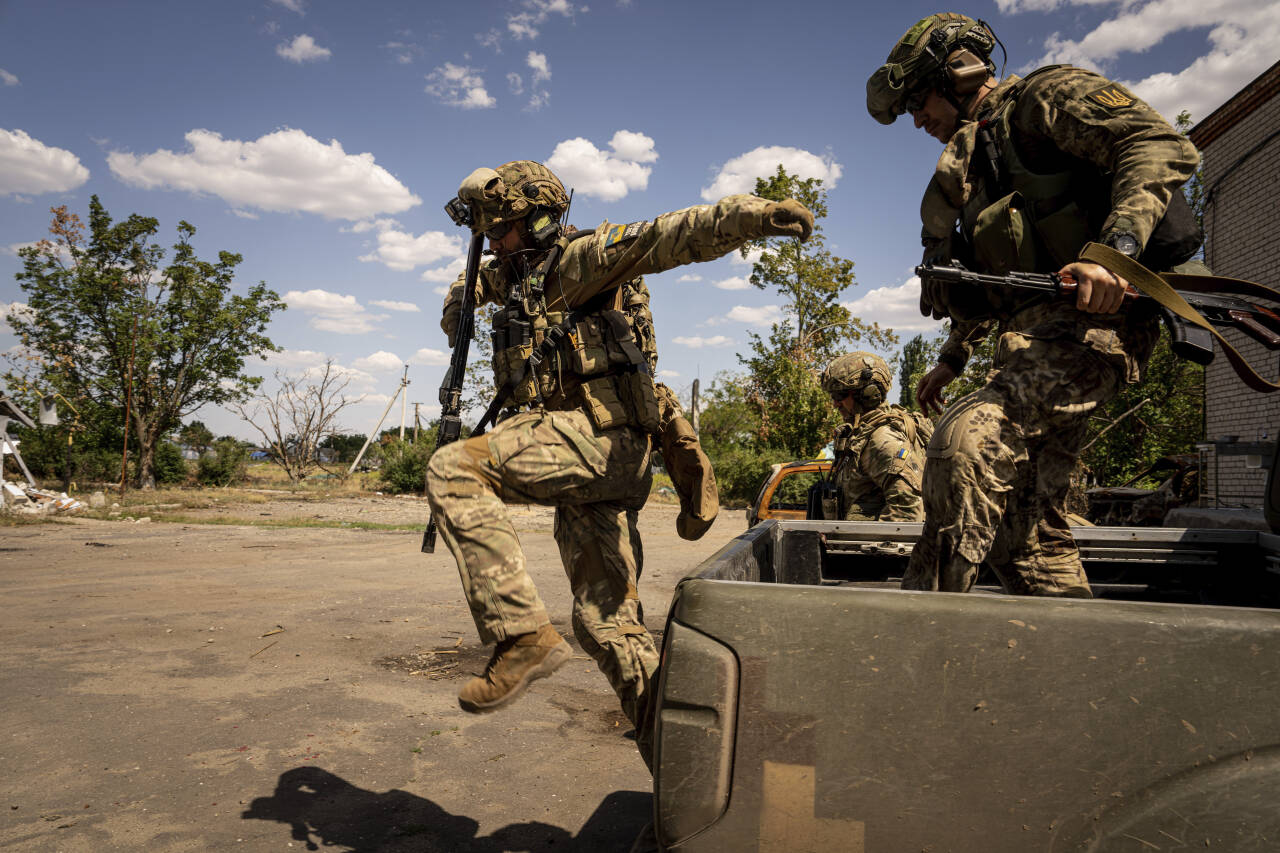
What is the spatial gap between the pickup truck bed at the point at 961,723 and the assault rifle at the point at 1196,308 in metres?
1.06

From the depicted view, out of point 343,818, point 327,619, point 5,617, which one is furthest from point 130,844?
point 5,617

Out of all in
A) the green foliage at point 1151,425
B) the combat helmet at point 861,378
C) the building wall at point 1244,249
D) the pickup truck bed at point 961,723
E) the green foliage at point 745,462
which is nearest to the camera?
the pickup truck bed at point 961,723

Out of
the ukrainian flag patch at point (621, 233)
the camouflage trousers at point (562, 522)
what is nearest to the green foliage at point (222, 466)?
the camouflage trousers at point (562, 522)

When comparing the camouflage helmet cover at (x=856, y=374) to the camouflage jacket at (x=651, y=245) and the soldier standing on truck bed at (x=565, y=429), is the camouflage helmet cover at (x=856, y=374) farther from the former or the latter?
the camouflage jacket at (x=651, y=245)

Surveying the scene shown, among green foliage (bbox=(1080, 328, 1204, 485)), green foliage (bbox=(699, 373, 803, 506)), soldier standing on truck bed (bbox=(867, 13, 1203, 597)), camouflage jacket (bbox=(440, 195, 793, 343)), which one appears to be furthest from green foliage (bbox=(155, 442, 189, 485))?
soldier standing on truck bed (bbox=(867, 13, 1203, 597))

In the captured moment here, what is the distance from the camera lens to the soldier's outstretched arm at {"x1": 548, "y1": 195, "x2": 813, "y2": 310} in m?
2.13

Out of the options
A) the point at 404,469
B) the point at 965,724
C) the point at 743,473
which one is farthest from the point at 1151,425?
the point at 404,469

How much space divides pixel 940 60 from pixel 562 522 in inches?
75.1

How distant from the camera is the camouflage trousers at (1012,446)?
1.96m

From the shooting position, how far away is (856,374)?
18.8 feet

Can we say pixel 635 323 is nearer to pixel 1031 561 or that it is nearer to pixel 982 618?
pixel 1031 561

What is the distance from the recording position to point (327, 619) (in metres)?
6.00

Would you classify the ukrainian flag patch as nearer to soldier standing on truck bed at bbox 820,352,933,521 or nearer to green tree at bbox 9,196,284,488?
soldier standing on truck bed at bbox 820,352,933,521

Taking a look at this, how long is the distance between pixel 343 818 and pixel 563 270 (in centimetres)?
207
